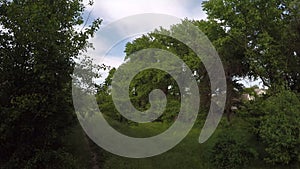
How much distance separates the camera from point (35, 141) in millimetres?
10289

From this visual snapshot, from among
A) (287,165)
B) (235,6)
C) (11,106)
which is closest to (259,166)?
(287,165)

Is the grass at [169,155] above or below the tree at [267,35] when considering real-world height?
below

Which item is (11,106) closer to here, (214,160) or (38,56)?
(38,56)

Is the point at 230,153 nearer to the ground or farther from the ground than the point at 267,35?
nearer to the ground

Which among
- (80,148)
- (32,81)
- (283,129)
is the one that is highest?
(32,81)

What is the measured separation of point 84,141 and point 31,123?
8.08m

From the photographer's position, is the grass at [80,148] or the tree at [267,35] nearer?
the grass at [80,148]

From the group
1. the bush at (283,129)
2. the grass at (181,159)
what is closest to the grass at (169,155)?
the grass at (181,159)

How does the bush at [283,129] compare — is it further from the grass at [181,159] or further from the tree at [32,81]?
the tree at [32,81]

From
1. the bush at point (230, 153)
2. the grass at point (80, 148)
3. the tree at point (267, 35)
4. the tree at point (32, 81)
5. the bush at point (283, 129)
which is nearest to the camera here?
the tree at point (32, 81)

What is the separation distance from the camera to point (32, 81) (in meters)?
9.72

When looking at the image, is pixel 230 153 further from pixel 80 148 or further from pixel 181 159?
pixel 80 148

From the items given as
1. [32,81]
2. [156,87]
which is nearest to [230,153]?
[156,87]

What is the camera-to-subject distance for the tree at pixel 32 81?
9.48m
